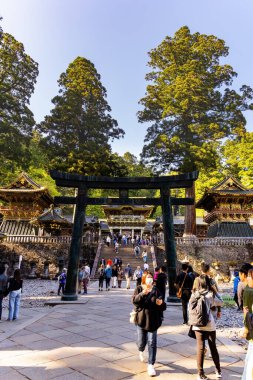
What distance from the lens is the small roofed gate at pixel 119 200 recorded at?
11195 mm

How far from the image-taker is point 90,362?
15.6ft

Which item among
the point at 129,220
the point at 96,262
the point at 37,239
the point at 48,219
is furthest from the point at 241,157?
the point at 37,239

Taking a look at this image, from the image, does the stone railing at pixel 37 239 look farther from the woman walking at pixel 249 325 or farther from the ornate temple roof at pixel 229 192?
the woman walking at pixel 249 325

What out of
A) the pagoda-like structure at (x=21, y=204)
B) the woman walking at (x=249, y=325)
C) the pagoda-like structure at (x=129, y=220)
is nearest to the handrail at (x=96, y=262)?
the pagoda-like structure at (x=21, y=204)

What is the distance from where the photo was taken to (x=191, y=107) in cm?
3138

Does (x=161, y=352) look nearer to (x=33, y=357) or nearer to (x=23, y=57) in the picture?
(x=33, y=357)

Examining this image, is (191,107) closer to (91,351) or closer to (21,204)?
(21,204)

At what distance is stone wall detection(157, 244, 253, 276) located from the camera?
1019 inches

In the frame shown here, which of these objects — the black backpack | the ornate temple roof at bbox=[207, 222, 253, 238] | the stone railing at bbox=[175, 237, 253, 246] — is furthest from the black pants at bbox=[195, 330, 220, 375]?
the ornate temple roof at bbox=[207, 222, 253, 238]

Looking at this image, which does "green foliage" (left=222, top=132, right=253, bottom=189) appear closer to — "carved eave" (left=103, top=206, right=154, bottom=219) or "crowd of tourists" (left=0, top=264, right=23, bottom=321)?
"carved eave" (left=103, top=206, right=154, bottom=219)

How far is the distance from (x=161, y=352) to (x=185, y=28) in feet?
125

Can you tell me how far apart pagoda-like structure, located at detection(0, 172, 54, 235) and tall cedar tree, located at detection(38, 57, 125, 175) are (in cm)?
412

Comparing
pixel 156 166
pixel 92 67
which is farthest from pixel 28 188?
pixel 92 67

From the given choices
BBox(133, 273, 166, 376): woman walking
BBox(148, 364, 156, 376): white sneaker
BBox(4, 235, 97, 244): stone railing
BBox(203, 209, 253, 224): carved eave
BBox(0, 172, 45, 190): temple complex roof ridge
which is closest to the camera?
BBox(148, 364, 156, 376): white sneaker
